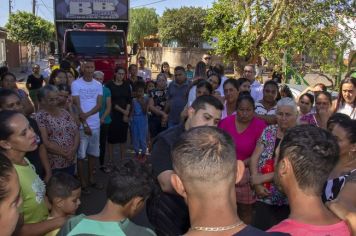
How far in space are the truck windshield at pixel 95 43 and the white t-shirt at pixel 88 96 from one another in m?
6.21

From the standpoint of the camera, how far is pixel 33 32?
39.0m

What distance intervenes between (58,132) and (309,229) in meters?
3.52

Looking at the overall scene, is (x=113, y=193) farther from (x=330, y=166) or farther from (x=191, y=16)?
(x=191, y=16)

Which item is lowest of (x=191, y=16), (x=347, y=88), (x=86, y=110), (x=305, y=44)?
(x=86, y=110)

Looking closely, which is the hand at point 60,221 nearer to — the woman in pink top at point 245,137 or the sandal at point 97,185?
the woman in pink top at point 245,137

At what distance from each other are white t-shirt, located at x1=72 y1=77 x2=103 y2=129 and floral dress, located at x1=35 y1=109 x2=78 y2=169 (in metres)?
1.58

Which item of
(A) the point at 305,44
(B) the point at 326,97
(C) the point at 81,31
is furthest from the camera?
(A) the point at 305,44

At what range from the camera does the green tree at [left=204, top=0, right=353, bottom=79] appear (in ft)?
44.9

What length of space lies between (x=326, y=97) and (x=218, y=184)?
399cm

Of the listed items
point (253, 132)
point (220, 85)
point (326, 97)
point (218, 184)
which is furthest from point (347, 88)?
point (218, 184)

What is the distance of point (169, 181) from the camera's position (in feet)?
8.38

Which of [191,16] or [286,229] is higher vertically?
[191,16]

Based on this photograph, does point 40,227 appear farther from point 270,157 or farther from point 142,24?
point 142,24

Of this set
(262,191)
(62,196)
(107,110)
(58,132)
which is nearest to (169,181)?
(62,196)
